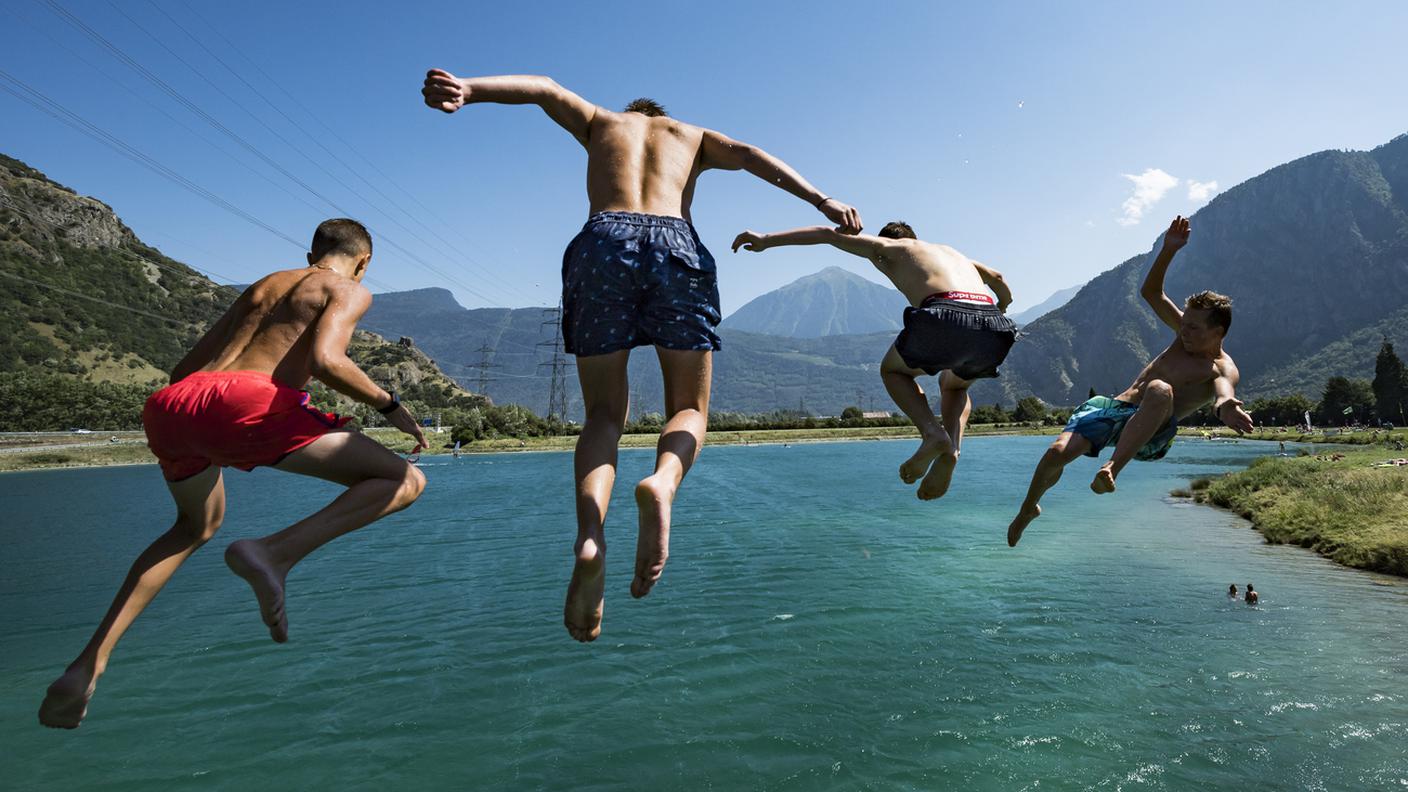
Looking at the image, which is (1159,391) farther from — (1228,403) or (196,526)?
(196,526)

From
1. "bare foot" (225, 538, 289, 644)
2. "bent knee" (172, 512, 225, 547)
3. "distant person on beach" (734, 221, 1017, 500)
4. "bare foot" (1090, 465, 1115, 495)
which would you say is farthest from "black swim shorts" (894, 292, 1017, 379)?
"bent knee" (172, 512, 225, 547)

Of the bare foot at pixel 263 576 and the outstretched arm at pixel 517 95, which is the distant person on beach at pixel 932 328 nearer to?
the outstretched arm at pixel 517 95

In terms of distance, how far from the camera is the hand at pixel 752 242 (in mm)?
5617

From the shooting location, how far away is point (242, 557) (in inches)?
140

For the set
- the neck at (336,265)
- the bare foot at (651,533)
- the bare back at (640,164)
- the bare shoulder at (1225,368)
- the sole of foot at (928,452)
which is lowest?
the bare foot at (651,533)

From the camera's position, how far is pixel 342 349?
3.80 meters

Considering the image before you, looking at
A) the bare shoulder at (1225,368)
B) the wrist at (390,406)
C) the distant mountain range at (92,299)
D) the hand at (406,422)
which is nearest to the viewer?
the wrist at (390,406)

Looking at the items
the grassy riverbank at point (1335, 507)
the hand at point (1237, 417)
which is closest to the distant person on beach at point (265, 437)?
the hand at point (1237, 417)

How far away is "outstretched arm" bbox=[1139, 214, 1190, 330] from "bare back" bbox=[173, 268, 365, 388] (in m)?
6.40

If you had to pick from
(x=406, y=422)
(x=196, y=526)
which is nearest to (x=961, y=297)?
(x=406, y=422)

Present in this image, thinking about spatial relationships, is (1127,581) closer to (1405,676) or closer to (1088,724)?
(1405,676)

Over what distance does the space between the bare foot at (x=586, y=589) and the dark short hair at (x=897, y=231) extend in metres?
4.50

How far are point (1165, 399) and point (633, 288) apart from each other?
19.0ft

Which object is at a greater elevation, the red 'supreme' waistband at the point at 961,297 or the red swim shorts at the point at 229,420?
the red 'supreme' waistband at the point at 961,297
